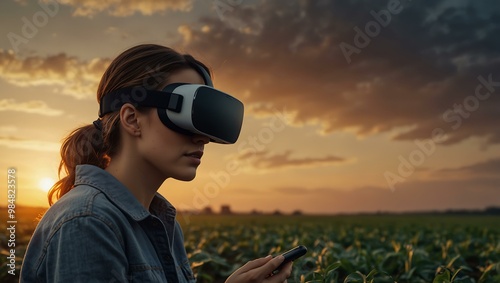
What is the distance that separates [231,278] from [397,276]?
353 cm

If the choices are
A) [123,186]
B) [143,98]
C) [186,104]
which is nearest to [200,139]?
[186,104]

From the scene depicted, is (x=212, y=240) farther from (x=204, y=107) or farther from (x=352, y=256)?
(x=204, y=107)

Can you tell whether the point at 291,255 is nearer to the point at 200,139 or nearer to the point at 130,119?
the point at 200,139

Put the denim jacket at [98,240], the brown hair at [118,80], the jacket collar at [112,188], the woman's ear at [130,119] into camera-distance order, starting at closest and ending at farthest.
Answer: the denim jacket at [98,240], the jacket collar at [112,188], the woman's ear at [130,119], the brown hair at [118,80]

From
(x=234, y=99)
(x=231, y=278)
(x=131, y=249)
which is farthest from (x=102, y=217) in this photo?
(x=234, y=99)

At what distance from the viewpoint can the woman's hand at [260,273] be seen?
274 centimetres

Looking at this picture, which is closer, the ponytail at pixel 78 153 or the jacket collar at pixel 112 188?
the jacket collar at pixel 112 188

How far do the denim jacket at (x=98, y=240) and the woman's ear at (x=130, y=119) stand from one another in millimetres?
233

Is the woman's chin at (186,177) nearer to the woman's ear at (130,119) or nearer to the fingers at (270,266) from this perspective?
the woman's ear at (130,119)

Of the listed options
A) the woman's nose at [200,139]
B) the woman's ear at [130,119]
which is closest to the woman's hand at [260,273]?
the woman's nose at [200,139]

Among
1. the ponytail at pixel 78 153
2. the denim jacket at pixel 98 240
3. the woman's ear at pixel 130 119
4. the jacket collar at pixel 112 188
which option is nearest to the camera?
the denim jacket at pixel 98 240

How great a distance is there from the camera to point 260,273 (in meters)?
2.76

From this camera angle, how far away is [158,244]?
277 cm

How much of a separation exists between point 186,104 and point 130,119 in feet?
0.91
